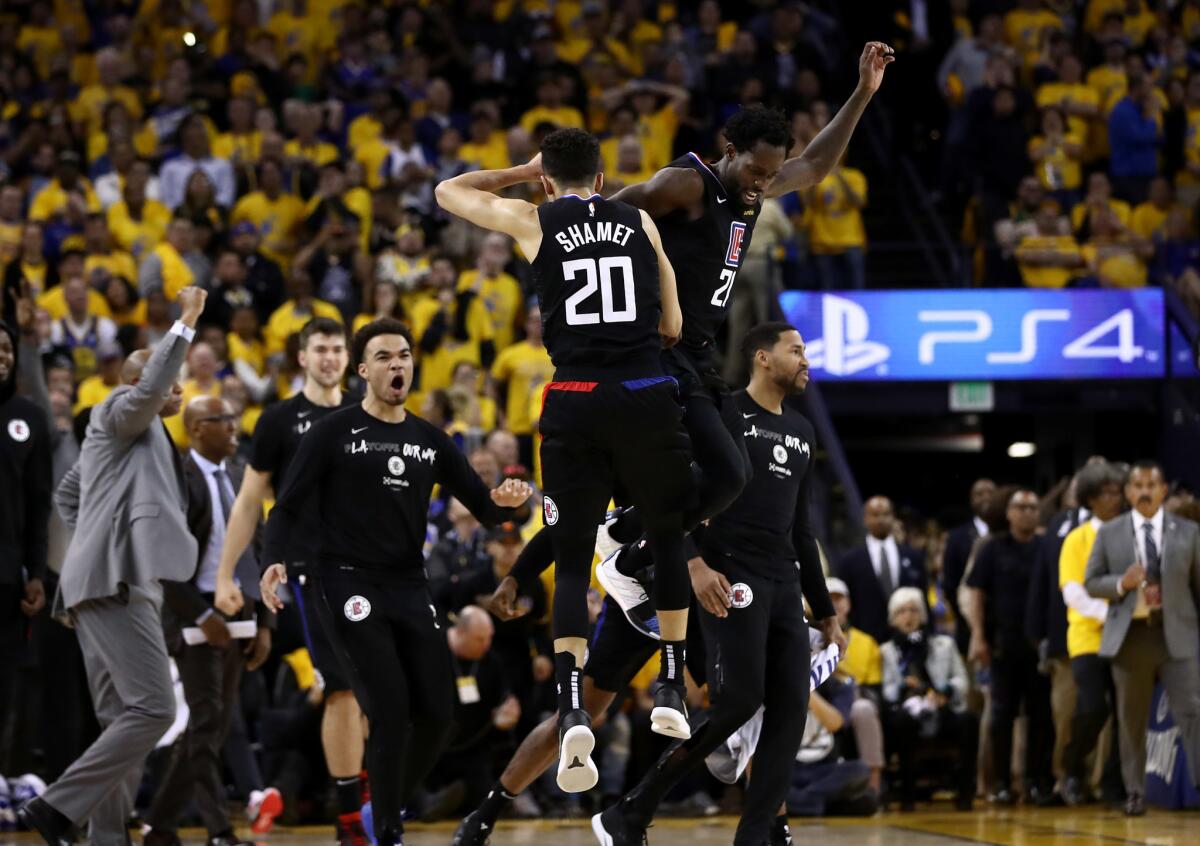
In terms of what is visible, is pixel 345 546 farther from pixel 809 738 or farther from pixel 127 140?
pixel 127 140

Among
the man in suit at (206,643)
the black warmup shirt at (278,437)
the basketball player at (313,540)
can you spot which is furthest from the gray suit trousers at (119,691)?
the black warmup shirt at (278,437)

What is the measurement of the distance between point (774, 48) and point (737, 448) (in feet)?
44.7

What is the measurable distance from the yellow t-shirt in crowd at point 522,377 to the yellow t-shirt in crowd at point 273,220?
3.00m

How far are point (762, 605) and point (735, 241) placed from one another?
64.1 inches

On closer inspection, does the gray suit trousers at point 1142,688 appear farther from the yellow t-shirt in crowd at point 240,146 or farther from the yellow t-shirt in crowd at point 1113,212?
the yellow t-shirt in crowd at point 240,146

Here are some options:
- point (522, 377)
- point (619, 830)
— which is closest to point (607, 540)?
point (619, 830)

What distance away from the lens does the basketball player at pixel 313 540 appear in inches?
348

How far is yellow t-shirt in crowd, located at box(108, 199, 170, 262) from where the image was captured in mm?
17156

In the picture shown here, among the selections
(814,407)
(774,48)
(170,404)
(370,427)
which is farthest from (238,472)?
(774,48)

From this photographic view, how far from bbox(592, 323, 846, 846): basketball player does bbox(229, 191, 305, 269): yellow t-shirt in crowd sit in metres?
9.71

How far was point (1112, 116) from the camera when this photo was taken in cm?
1966

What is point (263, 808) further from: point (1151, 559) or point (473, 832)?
point (1151, 559)

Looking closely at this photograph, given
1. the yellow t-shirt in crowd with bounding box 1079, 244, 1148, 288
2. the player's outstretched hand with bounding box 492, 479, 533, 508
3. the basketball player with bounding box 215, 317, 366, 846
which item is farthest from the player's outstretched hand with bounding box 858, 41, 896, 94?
the yellow t-shirt in crowd with bounding box 1079, 244, 1148, 288

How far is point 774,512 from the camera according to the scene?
8336 millimetres
